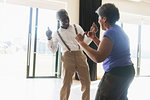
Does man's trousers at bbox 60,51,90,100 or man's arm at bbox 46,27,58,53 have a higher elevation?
man's arm at bbox 46,27,58,53

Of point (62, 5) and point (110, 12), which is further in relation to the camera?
point (62, 5)

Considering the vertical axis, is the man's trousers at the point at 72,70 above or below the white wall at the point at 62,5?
below

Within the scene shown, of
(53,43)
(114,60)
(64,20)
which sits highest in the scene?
(64,20)

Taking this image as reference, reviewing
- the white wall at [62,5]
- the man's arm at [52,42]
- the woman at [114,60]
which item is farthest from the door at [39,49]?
the woman at [114,60]

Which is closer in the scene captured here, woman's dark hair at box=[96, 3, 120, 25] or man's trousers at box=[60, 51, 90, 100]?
woman's dark hair at box=[96, 3, 120, 25]

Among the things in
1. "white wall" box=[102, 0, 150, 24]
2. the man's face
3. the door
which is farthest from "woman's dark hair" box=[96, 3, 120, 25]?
"white wall" box=[102, 0, 150, 24]

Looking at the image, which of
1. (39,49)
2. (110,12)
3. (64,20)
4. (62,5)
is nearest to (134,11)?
(62,5)

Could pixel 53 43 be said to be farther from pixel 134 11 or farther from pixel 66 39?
pixel 134 11

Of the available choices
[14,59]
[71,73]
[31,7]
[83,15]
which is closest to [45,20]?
[31,7]

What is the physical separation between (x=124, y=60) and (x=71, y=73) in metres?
0.87

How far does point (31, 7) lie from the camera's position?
14.8 feet

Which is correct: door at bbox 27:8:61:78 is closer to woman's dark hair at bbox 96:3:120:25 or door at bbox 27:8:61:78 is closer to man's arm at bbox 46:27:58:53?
man's arm at bbox 46:27:58:53

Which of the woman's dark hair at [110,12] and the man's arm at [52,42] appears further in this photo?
the man's arm at [52,42]

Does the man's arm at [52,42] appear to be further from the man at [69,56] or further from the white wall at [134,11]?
the white wall at [134,11]
